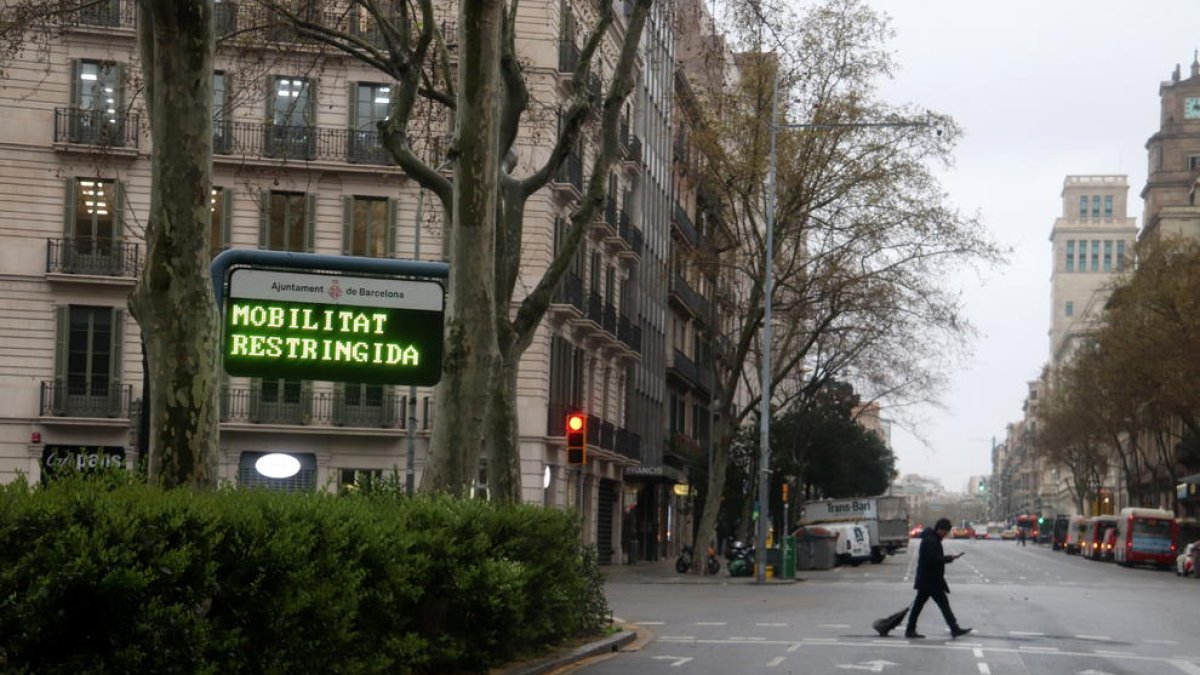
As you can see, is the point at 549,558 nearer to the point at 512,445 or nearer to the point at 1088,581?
the point at 512,445

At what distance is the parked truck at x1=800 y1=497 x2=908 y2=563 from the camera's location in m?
88.2

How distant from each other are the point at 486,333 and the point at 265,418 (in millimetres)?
30853

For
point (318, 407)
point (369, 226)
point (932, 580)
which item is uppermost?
point (369, 226)

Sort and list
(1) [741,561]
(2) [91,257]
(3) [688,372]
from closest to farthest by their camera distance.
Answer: (2) [91,257] → (1) [741,561] → (3) [688,372]

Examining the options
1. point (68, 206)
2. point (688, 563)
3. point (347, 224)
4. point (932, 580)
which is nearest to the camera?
point (932, 580)

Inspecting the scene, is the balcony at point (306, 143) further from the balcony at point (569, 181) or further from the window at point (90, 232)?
the balcony at point (569, 181)

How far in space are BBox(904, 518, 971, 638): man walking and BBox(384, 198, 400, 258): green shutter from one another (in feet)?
89.3

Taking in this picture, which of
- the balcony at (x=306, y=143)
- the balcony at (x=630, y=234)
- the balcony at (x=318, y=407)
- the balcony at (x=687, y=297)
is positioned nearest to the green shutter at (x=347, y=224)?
the balcony at (x=306, y=143)

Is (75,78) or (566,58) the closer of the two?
(75,78)

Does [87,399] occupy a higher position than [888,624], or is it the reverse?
[87,399]

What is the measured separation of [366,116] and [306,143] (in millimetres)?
1811

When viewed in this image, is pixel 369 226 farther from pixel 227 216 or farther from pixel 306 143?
pixel 227 216

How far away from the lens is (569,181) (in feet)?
172

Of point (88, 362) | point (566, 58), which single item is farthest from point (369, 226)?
point (88, 362)
